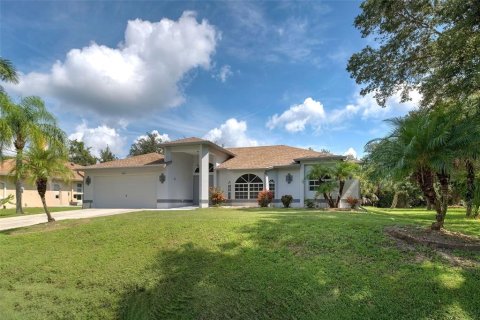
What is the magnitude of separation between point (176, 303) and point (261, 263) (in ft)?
6.50

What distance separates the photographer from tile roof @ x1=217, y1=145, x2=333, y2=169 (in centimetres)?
2494

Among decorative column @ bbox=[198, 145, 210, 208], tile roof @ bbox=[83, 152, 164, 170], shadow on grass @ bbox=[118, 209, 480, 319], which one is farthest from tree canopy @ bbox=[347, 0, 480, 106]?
tile roof @ bbox=[83, 152, 164, 170]

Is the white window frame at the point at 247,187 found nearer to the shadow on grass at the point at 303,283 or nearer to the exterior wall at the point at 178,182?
the exterior wall at the point at 178,182

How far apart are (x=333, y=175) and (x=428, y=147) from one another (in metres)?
12.4

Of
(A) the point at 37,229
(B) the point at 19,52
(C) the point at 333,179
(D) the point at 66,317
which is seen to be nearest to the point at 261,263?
(D) the point at 66,317

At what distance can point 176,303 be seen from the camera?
655cm

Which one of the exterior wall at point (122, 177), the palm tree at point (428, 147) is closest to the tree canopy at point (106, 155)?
the exterior wall at point (122, 177)

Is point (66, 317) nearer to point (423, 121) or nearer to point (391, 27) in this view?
point (423, 121)

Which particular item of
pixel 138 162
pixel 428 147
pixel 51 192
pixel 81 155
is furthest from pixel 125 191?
pixel 81 155

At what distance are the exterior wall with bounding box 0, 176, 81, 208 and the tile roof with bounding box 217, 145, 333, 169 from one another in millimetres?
17513

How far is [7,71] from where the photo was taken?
703 inches

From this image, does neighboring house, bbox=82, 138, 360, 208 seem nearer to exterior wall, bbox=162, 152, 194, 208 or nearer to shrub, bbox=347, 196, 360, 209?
Answer: exterior wall, bbox=162, 152, 194, 208

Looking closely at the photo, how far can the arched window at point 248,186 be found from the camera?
83.5 feet

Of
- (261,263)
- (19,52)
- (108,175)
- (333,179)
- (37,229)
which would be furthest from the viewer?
(108,175)
